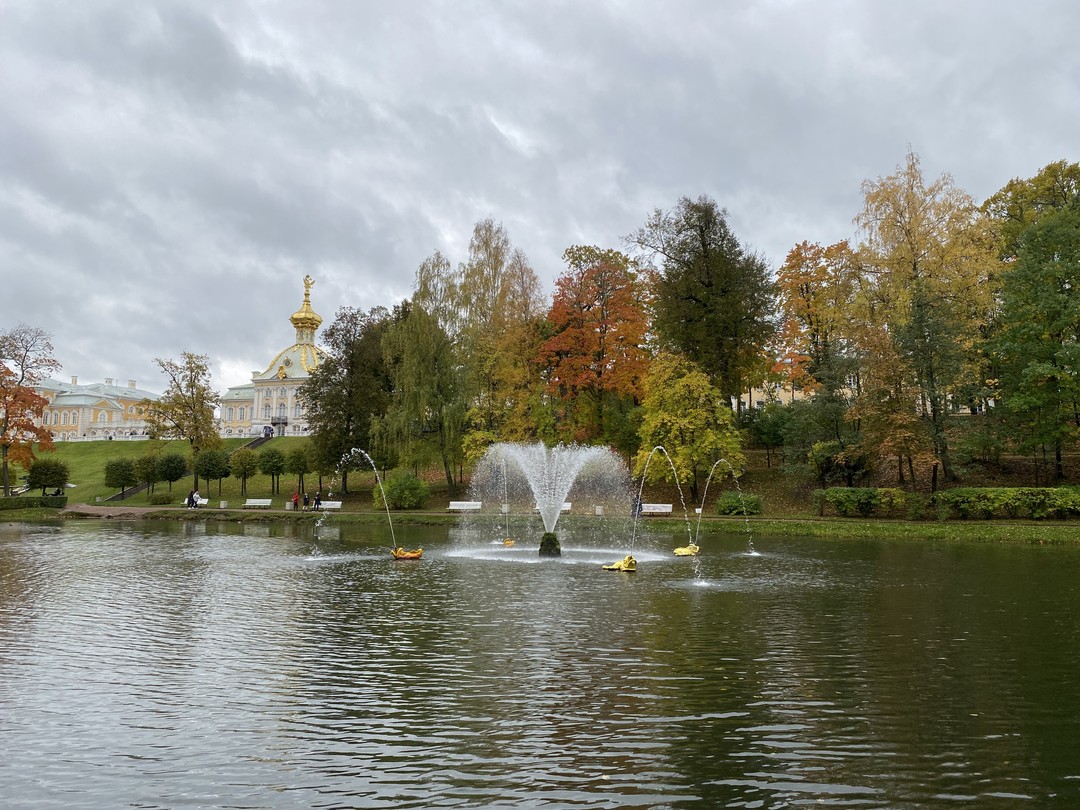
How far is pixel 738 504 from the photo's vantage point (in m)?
42.7

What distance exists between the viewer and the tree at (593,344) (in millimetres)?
51125

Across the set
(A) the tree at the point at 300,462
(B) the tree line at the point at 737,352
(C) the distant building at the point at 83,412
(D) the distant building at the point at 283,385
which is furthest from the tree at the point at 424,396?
(C) the distant building at the point at 83,412

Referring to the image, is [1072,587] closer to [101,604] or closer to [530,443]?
[101,604]

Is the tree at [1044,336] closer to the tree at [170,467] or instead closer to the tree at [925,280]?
the tree at [925,280]

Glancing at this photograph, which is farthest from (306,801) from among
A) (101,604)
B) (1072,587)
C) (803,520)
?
(803,520)

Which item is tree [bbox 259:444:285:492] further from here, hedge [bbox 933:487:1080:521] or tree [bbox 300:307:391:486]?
hedge [bbox 933:487:1080:521]

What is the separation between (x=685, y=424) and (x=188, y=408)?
43129 mm

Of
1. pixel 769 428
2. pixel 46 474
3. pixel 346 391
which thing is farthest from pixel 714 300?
pixel 46 474

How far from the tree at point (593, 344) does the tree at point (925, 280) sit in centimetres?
1451

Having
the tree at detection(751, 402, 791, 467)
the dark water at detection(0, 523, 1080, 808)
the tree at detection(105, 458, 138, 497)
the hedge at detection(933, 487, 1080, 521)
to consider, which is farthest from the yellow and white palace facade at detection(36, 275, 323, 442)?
the dark water at detection(0, 523, 1080, 808)

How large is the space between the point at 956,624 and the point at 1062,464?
3632 cm

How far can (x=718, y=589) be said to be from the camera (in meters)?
19.6

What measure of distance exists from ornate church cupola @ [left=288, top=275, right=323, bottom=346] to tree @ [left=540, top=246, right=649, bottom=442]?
9863 centimetres

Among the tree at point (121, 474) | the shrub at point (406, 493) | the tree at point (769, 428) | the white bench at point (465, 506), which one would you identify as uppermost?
the tree at point (769, 428)
